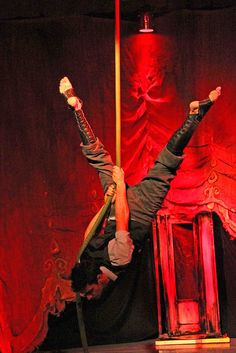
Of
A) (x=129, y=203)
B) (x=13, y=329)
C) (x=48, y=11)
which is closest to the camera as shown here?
(x=129, y=203)

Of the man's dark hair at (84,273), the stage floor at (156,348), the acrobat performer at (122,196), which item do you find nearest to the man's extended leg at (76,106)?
the acrobat performer at (122,196)

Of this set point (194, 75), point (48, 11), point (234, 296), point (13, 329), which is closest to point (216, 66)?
point (194, 75)

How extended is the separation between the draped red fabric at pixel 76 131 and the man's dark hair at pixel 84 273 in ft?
3.60

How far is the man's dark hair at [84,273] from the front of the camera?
4.23 metres

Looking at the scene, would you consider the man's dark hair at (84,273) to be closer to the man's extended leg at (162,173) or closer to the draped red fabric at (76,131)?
the man's extended leg at (162,173)

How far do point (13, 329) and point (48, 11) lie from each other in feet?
7.95

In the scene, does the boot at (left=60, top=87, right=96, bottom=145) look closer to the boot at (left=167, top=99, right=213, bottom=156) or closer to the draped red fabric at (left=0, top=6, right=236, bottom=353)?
the boot at (left=167, top=99, right=213, bottom=156)

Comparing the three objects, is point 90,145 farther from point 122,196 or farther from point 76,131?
point 76,131

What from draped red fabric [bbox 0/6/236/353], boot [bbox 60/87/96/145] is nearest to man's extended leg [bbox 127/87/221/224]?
boot [bbox 60/87/96/145]

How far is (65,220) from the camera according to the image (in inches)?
217

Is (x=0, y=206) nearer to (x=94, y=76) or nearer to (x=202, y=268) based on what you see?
(x=94, y=76)

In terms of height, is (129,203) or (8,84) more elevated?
(8,84)

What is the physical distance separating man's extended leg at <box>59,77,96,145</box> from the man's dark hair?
687 millimetres

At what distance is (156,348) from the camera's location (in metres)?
5.55
